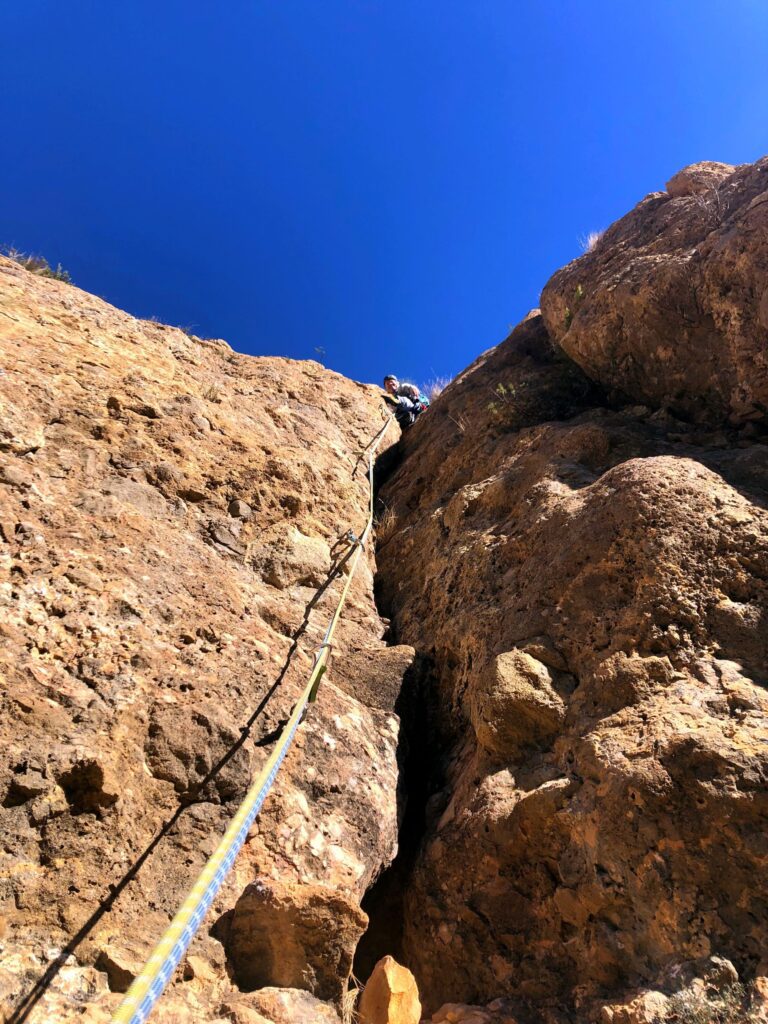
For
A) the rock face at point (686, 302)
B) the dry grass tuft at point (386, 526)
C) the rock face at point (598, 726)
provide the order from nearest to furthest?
the rock face at point (598, 726)
the rock face at point (686, 302)
the dry grass tuft at point (386, 526)

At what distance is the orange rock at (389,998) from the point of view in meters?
2.43

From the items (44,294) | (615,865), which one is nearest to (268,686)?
(615,865)

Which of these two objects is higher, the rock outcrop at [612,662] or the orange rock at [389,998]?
the rock outcrop at [612,662]

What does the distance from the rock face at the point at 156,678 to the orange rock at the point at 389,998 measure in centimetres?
13

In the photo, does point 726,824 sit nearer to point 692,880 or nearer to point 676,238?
point 692,880

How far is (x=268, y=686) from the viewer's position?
361cm

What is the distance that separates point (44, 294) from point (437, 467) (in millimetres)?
4196

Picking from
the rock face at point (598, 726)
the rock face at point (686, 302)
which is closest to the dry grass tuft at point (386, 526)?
the rock face at point (598, 726)

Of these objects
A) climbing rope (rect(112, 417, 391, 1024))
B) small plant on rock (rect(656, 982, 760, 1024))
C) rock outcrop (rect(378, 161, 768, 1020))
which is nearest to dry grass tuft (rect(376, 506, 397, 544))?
rock outcrop (rect(378, 161, 768, 1020))

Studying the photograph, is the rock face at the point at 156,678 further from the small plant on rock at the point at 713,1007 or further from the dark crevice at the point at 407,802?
the small plant on rock at the point at 713,1007

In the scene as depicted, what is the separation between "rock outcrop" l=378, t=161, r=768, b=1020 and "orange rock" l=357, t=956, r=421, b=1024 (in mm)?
355

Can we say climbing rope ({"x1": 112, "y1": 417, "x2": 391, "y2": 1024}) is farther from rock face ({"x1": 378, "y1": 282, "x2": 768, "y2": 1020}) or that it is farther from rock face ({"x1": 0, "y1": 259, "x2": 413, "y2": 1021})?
rock face ({"x1": 378, "y1": 282, "x2": 768, "y2": 1020})

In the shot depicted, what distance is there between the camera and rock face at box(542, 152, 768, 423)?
4.88m

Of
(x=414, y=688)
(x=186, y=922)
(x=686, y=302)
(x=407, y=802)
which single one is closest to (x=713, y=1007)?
(x=186, y=922)
